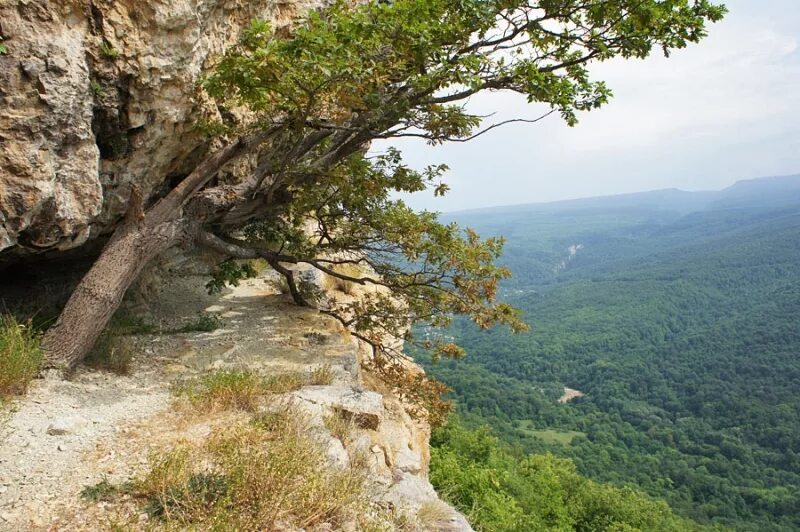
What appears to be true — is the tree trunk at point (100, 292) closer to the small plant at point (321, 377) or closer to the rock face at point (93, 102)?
the rock face at point (93, 102)

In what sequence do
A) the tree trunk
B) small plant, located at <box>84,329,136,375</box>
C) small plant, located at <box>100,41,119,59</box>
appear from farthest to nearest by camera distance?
small plant, located at <box>84,329,136,375</box>
the tree trunk
small plant, located at <box>100,41,119,59</box>

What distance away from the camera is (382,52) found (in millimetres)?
7539

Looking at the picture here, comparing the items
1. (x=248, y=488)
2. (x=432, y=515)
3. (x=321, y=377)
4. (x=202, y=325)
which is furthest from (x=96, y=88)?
(x=432, y=515)

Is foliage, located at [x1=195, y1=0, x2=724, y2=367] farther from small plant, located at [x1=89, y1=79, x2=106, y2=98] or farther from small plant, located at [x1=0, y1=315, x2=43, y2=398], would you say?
small plant, located at [x1=0, y1=315, x2=43, y2=398]

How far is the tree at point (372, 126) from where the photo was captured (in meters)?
6.60

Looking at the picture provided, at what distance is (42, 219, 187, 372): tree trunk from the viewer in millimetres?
6699

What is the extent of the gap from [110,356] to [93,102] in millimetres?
3786

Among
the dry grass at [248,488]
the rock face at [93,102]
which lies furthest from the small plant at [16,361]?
the dry grass at [248,488]

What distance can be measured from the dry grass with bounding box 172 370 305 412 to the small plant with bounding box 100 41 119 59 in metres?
4.70

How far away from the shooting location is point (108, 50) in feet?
21.7

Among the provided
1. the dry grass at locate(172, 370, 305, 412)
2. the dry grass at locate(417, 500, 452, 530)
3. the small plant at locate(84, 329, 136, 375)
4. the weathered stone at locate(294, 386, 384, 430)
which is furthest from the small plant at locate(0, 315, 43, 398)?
the dry grass at locate(417, 500, 452, 530)

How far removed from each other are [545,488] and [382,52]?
2894 cm

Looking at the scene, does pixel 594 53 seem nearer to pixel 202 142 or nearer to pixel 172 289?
pixel 202 142

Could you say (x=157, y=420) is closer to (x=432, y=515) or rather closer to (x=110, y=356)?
(x=110, y=356)
